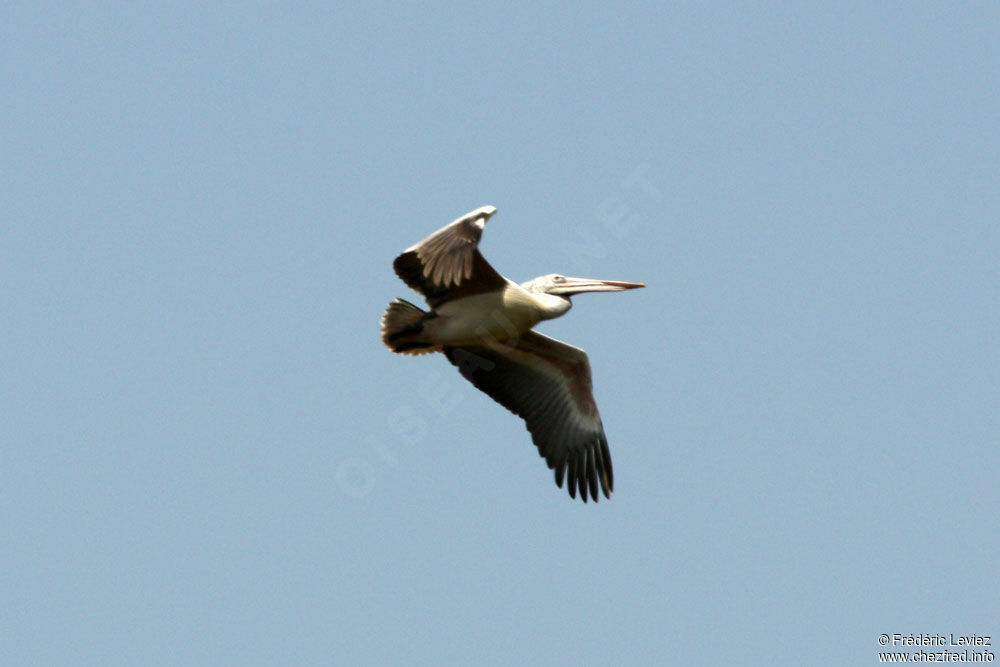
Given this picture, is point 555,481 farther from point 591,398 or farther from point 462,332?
point 462,332

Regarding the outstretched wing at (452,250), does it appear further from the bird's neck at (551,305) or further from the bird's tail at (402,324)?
the bird's neck at (551,305)

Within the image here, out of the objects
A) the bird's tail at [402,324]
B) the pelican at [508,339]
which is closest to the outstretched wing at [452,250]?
the pelican at [508,339]

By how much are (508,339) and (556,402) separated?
108 cm

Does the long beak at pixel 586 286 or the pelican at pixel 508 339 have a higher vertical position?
the long beak at pixel 586 286

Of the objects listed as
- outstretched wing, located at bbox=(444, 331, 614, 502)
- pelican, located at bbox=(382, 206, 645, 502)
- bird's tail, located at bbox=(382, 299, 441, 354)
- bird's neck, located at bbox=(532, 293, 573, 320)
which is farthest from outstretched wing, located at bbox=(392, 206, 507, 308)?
outstretched wing, located at bbox=(444, 331, 614, 502)

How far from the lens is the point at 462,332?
1123 centimetres

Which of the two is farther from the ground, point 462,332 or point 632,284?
point 632,284

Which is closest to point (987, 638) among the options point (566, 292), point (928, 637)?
point (928, 637)

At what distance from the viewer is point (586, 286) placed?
1159 cm

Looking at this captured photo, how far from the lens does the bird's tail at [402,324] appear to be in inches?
440

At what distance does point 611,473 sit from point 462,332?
7.72 ft

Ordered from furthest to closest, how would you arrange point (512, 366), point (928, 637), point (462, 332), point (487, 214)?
point (512, 366) → point (462, 332) → point (928, 637) → point (487, 214)

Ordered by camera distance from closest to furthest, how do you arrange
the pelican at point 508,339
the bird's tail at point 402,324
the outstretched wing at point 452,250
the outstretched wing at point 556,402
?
the outstretched wing at point 452,250
the pelican at point 508,339
the bird's tail at point 402,324
the outstretched wing at point 556,402

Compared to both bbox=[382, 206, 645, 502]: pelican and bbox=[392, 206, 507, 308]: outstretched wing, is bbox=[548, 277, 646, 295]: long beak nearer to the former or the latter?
bbox=[382, 206, 645, 502]: pelican
